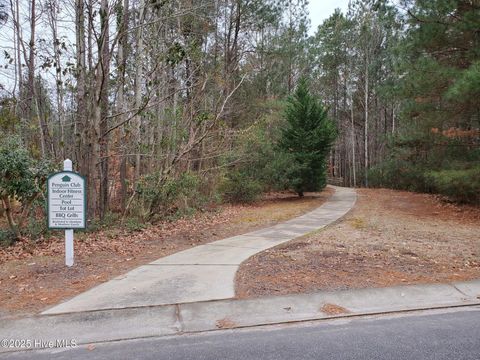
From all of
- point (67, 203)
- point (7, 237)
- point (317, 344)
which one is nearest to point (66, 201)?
point (67, 203)

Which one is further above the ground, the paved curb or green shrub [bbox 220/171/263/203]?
green shrub [bbox 220/171/263/203]

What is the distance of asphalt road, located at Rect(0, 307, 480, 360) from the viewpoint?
3.20 meters

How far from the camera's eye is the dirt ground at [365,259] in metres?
5.06

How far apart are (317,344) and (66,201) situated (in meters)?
4.35

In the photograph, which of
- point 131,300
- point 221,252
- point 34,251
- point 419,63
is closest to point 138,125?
point 34,251

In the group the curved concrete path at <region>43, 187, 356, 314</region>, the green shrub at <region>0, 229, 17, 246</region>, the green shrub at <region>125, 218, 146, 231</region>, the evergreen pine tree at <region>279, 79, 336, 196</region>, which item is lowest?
the curved concrete path at <region>43, 187, 356, 314</region>

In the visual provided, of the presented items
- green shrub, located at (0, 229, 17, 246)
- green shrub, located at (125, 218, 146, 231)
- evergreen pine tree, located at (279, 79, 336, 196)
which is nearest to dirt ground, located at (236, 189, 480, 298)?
green shrub, located at (125, 218, 146, 231)

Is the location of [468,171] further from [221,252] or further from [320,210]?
[221,252]

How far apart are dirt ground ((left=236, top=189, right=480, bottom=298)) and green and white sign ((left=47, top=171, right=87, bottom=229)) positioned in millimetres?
2738

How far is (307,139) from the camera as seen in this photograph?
1703 cm

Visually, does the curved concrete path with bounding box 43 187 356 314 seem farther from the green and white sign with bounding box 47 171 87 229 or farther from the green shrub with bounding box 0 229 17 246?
the green shrub with bounding box 0 229 17 246

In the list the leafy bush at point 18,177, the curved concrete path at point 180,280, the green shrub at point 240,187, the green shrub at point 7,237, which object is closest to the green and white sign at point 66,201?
the curved concrete path at point 180,280

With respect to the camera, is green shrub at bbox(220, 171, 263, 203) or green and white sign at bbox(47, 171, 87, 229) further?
green shrub at bbox(220, 171, 263, 203)

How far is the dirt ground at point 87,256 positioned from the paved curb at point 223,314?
2.02 feet
